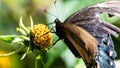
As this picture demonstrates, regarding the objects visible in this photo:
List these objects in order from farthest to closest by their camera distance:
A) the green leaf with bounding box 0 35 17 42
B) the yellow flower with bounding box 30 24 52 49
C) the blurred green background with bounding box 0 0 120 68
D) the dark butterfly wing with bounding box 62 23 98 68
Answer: the blurred green background with bounding box 0 0 120 68 < the yellow flower with bounding box 30 24 52 49 < the green leaf with bounding box 0 35 17 42 < the dark butterfly wing with bounding box 62 23 98 68

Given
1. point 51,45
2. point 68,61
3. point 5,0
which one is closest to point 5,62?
point 68,61

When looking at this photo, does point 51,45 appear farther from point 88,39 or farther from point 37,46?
point 88,39

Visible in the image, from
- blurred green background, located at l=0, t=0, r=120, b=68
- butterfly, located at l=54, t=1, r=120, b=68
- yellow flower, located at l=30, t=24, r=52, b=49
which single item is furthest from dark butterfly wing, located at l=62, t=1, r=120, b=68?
blurred green background, located at l=0, t=0, r=120, b=68

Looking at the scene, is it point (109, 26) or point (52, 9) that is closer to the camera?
point (109, 26)

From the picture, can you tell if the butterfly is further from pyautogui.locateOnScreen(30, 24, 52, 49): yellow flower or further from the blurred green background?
the blurred green background

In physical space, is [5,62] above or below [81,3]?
below

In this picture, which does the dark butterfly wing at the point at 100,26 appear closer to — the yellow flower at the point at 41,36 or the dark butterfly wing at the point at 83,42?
the dark butterfly wing at the point at 83,42

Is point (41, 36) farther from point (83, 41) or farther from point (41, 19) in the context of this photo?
point (41, 19)
